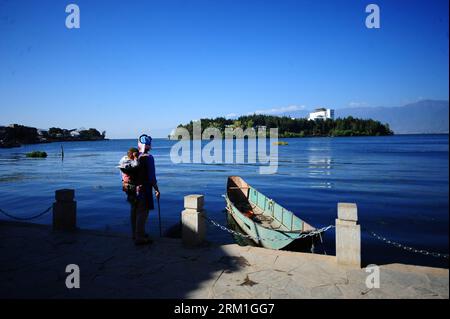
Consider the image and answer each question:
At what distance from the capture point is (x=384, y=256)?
12.0m

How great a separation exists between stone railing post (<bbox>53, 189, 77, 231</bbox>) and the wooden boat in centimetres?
605

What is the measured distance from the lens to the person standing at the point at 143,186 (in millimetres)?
7031

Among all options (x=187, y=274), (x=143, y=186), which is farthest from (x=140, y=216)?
(x=187, y=274)

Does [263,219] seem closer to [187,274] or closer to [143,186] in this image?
[143,186]

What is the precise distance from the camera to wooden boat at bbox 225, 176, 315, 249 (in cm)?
987

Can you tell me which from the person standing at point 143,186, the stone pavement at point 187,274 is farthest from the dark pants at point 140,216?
the stone pavement at point 187,274

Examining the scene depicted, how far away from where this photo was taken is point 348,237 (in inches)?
236

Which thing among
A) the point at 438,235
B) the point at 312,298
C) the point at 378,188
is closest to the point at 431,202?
the point at 378,188

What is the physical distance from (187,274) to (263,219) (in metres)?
8.14

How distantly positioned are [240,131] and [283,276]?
629 ft

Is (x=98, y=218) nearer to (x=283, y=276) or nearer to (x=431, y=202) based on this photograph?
(x=283, y=276)

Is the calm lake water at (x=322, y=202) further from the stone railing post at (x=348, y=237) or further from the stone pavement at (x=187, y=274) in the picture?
the stone pavement at (x=187, y=274)

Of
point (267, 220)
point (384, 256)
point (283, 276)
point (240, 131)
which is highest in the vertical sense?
point (240, 131)

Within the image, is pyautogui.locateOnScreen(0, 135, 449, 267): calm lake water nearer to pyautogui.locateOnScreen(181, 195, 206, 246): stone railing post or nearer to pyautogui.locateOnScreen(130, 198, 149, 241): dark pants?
pyautogui.locateOnScreen(181, 195, 206, 246): stone railing post
